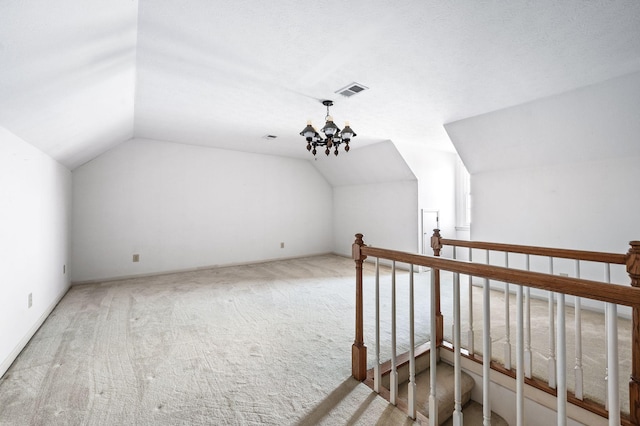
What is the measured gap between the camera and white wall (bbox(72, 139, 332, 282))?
4.43m

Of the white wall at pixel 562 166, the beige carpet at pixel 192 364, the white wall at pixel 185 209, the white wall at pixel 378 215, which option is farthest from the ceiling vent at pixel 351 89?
the white wall at pixel 185 209

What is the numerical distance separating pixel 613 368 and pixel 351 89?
8.64 ft

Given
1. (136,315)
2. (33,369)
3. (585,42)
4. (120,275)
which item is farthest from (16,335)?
(585,42)

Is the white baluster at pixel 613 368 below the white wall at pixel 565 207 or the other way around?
below

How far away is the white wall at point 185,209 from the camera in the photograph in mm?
4434

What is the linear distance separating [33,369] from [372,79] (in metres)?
3.53

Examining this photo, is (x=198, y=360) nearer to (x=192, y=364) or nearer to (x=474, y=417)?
(x=192, y=364)

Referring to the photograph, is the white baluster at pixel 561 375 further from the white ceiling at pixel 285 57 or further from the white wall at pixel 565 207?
the white wall at pixel 565 207

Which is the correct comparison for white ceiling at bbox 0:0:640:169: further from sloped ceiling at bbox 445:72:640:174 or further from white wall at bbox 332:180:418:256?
white wall at bbox 332:180:418:256

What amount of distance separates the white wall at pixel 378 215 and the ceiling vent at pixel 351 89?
2881 millimetres

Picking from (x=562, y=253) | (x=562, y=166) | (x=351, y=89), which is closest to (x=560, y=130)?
(x=562, y=166)

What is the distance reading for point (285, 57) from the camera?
7.32 feet

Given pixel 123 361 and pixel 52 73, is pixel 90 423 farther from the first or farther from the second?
pixel 52 73

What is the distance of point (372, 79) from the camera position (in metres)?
2.61
